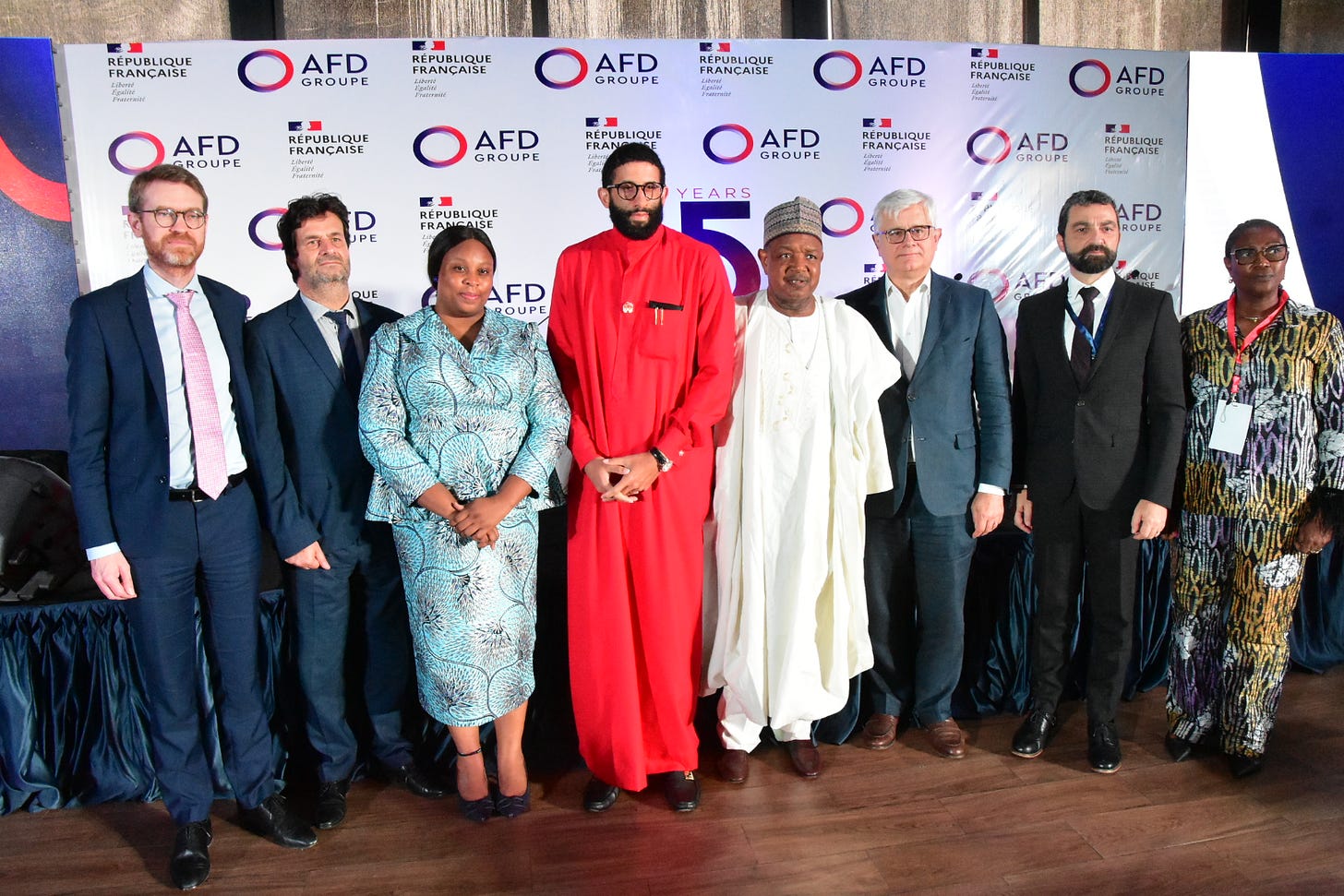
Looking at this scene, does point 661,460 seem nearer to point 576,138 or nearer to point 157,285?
point 157,285

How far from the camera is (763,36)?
402 centimetres

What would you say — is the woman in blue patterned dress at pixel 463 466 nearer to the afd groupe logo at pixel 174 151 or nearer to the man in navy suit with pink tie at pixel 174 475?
the man in navy suit with pink tie at pixel 174 475

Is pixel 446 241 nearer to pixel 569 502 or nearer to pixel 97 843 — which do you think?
pixel 569 502

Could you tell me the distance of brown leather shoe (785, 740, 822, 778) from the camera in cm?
256

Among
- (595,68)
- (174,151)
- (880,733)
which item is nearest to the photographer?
(880,733)

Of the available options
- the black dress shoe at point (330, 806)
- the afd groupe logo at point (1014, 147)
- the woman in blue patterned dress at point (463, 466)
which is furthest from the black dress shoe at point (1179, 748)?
the afd groupe logo at point (1014, 147)

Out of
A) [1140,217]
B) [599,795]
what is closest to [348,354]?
[599,795]

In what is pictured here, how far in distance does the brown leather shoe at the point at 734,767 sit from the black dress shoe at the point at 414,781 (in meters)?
0.84

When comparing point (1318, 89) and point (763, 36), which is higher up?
point (763, 36)

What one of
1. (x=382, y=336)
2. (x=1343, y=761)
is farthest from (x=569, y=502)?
(x=1343, y=761)

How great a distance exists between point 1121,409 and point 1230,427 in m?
0.31

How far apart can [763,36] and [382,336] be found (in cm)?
275

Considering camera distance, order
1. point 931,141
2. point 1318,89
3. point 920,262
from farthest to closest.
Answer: point 1318,89 < point 931,141 < point 920,262

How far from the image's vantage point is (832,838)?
7.39ft
